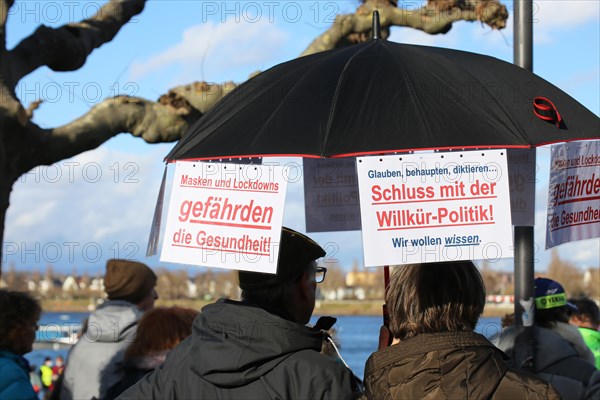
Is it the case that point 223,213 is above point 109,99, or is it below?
below

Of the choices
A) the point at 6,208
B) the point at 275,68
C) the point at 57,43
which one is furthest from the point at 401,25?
the point at 275,68

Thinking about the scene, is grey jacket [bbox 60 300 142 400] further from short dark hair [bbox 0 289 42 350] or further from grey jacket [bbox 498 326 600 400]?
grey jacket [bbox 498 326 600 400]

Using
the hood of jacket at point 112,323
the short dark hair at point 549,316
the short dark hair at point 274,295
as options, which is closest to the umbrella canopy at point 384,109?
the short dark hair at point 274,295

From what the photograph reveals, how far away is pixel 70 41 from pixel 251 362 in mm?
5000

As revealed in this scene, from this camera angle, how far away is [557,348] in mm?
5227

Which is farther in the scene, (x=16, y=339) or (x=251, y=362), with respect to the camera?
Answer: (x=16, y=339)

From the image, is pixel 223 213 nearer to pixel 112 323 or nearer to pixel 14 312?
pixel 14 312

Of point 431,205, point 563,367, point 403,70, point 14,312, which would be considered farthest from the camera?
point 563,367

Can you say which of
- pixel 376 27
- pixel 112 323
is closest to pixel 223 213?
pixel 376 27

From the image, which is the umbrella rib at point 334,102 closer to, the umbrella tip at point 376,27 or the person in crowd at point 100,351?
the umbrella tip at point 376,27

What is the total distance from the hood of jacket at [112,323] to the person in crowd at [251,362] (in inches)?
78.9

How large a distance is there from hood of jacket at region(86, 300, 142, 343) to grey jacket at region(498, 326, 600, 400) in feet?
7.05

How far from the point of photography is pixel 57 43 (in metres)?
7.39

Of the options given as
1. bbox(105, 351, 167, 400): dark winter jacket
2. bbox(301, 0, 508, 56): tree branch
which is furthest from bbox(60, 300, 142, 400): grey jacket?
bbox(301, 0, 508, 56): tree branch
